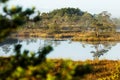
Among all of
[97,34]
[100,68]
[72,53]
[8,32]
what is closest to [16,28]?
[8,32]

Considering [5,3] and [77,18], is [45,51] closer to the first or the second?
[5,3]

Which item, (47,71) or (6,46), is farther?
(6,46)

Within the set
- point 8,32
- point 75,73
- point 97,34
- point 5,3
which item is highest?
point 5,3

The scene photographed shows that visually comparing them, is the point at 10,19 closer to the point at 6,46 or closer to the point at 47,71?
the point at 47,71

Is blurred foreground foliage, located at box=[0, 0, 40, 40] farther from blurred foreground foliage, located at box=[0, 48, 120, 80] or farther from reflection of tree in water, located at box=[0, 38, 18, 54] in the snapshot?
reflection of tree in water, located at box=[0, 38, 18, 54]

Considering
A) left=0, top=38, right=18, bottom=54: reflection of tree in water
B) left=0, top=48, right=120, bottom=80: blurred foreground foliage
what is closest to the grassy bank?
left=0, top=48, right=120, bottom=80: blurred foreground foliage

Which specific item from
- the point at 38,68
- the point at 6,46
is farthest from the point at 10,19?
the point at 6,46

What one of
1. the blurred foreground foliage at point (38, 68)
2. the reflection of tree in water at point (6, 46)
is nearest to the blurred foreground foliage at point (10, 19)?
the blurred foreground foliage at point (38, 68)

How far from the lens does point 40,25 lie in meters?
122

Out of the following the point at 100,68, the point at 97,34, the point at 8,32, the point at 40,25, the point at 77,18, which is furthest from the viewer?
the point at 77,18

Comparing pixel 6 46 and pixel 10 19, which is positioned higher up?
pixel 10 19

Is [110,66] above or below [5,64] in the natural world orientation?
below

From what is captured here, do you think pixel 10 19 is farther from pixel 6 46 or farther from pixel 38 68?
pixel 6 46

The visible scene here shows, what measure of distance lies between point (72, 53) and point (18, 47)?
49.6 meters
